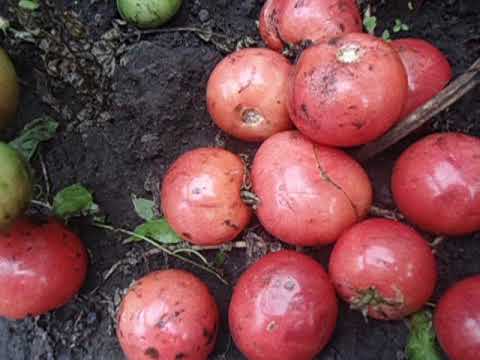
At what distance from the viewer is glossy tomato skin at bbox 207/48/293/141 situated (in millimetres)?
2365

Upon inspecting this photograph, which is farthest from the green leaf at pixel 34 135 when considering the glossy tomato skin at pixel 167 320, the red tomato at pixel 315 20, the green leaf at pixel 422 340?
the green leaf at pixel 422 340

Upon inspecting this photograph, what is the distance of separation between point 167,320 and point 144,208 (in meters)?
0.68

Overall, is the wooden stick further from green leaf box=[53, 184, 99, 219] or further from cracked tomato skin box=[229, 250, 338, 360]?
green leaf box=[53, 184, 99, 219]

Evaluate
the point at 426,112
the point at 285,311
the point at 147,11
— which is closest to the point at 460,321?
the point at 285,311

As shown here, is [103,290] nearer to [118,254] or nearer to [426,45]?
[118,254]

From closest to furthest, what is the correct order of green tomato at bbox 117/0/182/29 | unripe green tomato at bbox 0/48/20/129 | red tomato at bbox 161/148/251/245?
red tomato at bbox 161/148/251/245 < unripe green tomato at bbox 0/48/20/129 < green tomato at bbox 117/0/182/29

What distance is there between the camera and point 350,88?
2.07 m

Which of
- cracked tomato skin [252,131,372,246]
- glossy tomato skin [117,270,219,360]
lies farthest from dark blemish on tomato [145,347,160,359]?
cracked tomato skin [252,131,372,246]

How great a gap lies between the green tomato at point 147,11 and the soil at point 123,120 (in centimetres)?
7

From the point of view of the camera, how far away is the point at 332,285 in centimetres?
222

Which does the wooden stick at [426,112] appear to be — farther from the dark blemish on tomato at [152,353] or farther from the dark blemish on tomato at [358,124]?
the dark blemish on tomato at [152,353]

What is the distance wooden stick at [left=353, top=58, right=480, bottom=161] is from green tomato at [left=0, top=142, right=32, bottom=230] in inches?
51.7

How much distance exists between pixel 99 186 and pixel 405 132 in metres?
1.42

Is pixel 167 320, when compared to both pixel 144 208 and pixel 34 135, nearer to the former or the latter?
pixel 144 208
